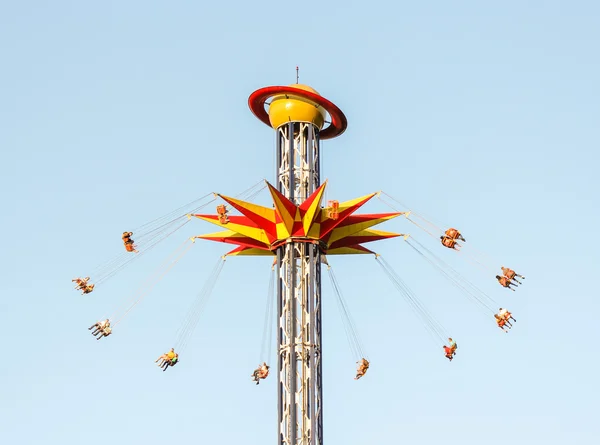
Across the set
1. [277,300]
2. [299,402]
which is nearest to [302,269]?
[277,300]

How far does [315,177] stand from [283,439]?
12.3m

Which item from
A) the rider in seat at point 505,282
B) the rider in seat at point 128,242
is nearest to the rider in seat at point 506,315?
the rider in seat at point 505,282

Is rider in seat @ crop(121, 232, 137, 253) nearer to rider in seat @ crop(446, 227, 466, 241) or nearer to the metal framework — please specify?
the metal framework

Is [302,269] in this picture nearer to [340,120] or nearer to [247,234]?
[247,234]

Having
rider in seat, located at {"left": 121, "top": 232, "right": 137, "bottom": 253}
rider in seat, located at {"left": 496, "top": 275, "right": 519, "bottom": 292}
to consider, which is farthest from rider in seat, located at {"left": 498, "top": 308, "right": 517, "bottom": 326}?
rider in seat, located at {"left": 121, "top": 232, "right": 137, "bottom": 253}

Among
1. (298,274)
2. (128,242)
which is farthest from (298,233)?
(128,242)

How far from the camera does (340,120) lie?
7462 cm

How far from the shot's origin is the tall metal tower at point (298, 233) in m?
66.9

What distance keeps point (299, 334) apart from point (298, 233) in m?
4.52

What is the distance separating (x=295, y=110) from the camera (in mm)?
72688

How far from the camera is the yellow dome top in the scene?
238ft

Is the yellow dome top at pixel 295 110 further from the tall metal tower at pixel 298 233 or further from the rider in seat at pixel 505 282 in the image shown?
the rider in seat at pixel 505 282

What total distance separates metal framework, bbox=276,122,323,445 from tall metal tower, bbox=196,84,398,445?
0.04 meters

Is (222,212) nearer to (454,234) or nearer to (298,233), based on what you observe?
(298,233)
